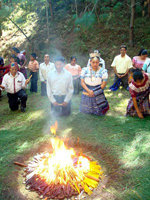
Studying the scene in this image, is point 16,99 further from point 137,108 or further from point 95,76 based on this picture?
point 137,108

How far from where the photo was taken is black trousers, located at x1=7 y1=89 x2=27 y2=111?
7216 mm

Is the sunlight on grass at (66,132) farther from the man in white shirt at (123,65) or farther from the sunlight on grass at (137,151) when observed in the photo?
the man in white shirt at (123,65)

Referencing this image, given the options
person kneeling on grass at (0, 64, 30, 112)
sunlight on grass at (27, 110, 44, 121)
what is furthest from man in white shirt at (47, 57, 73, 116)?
person kneeling on grass at (0, 64, 30, 112)

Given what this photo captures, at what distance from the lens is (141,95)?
5793 mm

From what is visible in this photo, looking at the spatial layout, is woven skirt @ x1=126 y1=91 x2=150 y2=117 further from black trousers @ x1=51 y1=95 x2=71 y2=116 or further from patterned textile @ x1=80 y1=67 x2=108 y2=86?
black trousers @ x1=51 y1=95 x2=71 y2=116

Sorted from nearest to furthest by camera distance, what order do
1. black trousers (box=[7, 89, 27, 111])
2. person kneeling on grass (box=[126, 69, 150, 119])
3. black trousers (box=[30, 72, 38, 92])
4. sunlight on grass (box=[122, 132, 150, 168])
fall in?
sunlight on grass (box=[122, 132, 150, 168]) → person kneeling on grass (box=[126, 69, 150, 119]) → black trousers (box=[7, 89, 27, 111]) → black trousers (box=[30, 72, 38, 92])

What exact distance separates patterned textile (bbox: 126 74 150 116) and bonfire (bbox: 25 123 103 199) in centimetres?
246

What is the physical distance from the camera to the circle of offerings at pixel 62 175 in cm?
351

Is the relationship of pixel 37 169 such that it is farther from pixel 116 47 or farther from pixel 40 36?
pixel 40 36

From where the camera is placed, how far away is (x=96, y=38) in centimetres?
1655

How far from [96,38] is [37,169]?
46.8 feet

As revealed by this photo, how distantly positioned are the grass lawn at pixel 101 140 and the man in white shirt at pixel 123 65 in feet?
5.63

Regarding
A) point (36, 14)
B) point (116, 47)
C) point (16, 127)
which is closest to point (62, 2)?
point (36, 14)

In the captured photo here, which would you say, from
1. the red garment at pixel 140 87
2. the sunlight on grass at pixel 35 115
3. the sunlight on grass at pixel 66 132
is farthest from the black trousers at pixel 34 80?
the red garment at pixel 140 87
